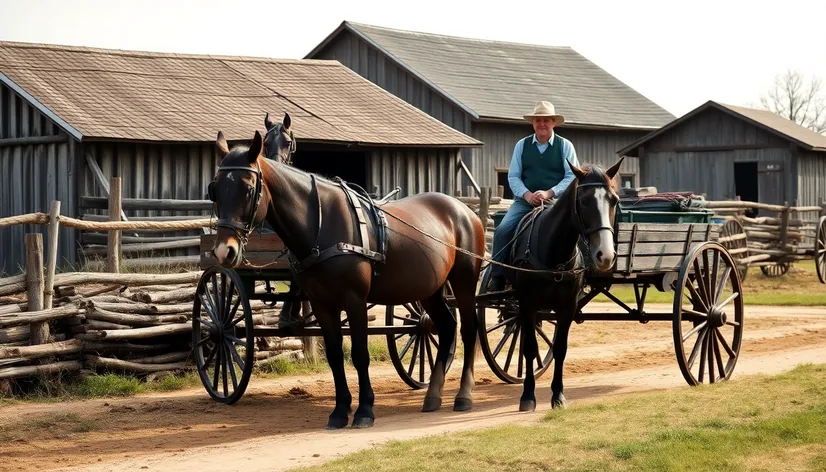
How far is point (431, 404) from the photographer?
10562 millimetres

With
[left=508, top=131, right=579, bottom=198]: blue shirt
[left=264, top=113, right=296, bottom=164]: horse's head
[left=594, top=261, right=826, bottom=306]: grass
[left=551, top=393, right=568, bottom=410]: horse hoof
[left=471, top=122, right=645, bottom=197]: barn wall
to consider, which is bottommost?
[left=551, top=393, right=568, bottom=410]: horse hoof

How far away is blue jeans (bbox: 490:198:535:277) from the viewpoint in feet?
36.3

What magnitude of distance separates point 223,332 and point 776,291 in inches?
674

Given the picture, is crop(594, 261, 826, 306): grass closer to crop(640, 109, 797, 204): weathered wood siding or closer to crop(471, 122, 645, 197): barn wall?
crop(640, 109, 797, 204): weathered wood siding

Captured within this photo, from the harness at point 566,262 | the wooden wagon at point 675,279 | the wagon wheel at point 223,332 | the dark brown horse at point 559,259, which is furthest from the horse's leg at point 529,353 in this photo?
the wagon wheel at point 223,332

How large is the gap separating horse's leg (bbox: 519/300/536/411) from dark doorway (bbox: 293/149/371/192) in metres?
18.2

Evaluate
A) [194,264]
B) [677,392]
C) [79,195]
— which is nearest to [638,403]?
[677,392]

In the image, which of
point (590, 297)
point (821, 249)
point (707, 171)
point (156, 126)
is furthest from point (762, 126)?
point (590, 297)

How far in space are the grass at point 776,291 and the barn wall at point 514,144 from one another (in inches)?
285

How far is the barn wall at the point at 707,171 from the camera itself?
34594mm

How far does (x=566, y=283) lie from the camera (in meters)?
10.4

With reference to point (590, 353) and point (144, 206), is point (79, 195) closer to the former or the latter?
point (144, 206)

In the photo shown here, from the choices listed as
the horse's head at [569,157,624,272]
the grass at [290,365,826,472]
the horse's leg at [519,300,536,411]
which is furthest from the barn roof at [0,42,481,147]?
the grass at [290,365,826,472]

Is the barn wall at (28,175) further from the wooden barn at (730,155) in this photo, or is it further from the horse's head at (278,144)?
the wooden barn at (730,155)
